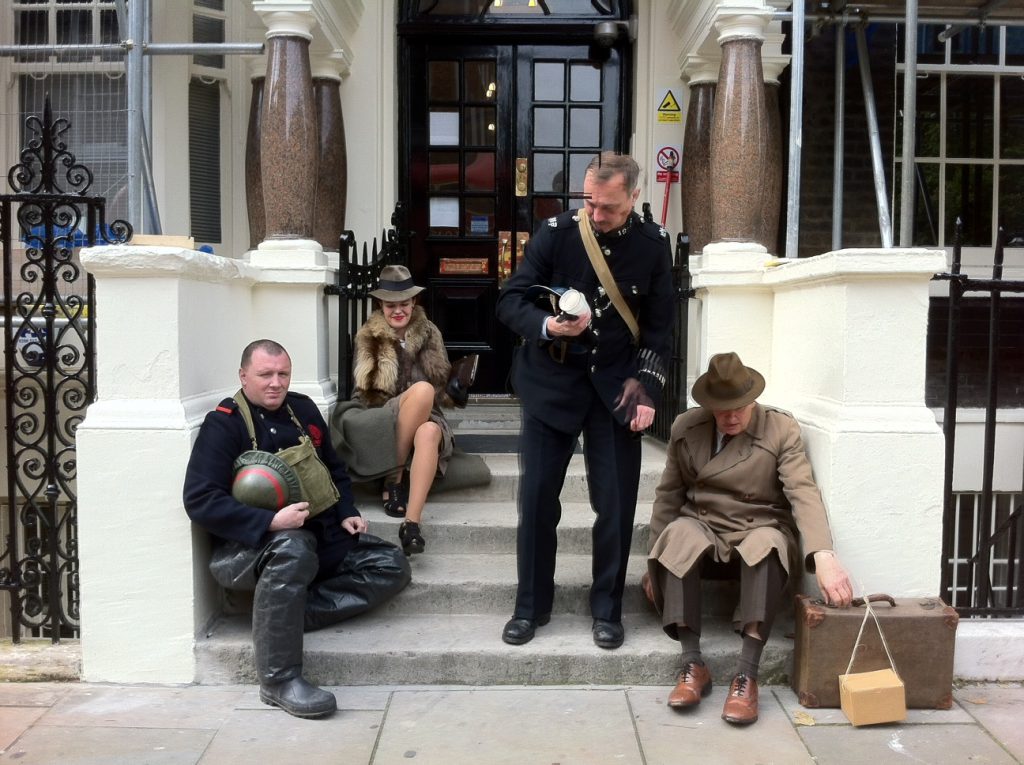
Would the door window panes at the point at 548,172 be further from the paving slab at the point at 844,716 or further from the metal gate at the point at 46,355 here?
the paving slab at the point at 844,716

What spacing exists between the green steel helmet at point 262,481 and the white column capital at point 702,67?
4.01 meters

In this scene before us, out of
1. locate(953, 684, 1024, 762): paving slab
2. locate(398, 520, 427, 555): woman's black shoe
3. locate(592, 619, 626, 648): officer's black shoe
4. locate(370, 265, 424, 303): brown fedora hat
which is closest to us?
locate(953, 684, 1024, 762): paving slab

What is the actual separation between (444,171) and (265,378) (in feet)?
12.4

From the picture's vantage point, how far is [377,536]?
475 centimetres

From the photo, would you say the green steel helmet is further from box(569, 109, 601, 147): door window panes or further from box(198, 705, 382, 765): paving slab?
box(569, 109, 601, 147): door window panes

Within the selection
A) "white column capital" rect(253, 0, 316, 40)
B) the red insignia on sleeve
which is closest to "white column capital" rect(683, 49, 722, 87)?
"white column capital" rect(253, 0, 316, 40)

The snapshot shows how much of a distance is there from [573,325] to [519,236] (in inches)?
148

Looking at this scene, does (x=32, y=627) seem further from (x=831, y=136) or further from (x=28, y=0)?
(x=831, y=136)

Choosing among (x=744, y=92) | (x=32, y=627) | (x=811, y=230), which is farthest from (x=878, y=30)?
(x=32, y=627)

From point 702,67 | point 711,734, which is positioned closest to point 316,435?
point 711,734

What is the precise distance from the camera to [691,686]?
3779mm

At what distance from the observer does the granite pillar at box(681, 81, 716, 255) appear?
639 centimetres

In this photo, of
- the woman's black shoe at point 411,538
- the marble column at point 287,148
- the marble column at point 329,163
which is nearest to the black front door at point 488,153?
the marble column at point 329,163

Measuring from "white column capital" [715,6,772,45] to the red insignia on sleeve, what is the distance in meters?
3.02
